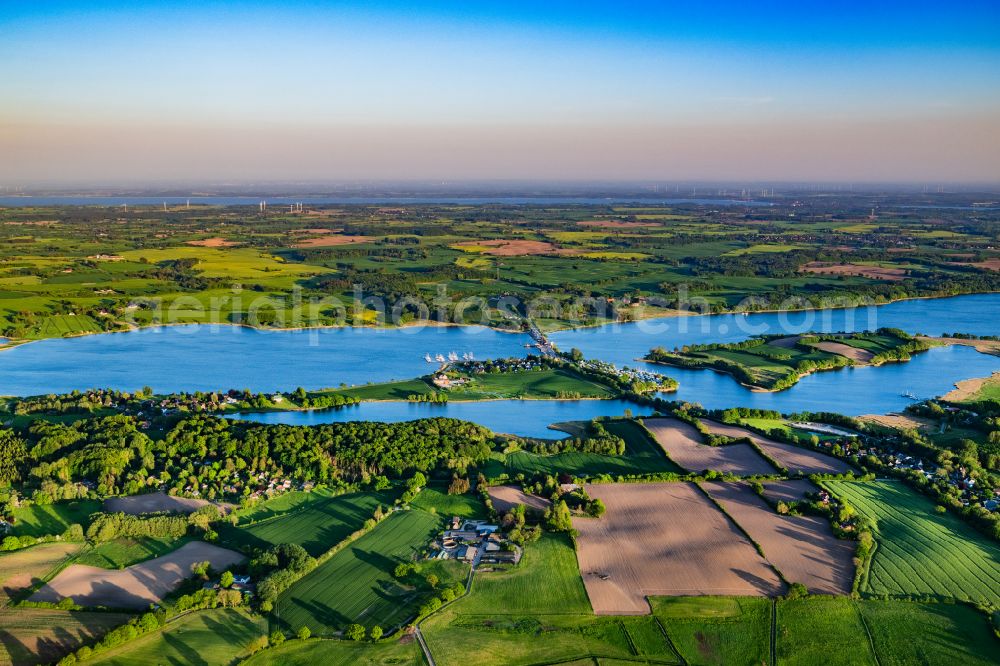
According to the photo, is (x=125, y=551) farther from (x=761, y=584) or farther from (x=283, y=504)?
(x=761, y=584)

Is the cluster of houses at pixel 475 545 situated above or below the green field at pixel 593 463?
below

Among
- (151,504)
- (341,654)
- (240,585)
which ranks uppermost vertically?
(151,504)

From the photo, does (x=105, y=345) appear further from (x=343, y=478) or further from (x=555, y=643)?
(x=555, y=643)

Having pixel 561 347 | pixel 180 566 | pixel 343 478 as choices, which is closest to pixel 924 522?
pixel 343 478

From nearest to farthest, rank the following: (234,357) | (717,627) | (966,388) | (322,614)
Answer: (717,627) < (322,614) < (966,388) < (234,357)

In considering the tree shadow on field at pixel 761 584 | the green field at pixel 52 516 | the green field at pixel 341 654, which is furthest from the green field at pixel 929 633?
the green field at pixel 52 516

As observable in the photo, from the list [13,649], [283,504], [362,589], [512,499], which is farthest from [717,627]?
[13,649]

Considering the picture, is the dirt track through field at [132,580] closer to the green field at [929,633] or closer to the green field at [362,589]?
the green field at [362,589]
